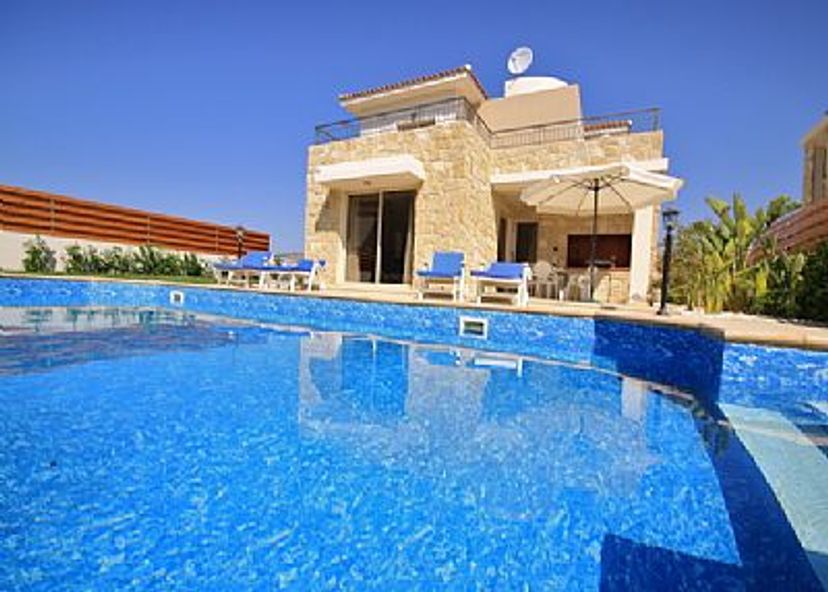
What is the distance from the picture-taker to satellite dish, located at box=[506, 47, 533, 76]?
18156 mm

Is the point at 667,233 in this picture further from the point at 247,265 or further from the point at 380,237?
the point at 247,265

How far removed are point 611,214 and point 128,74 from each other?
18451 millimetres

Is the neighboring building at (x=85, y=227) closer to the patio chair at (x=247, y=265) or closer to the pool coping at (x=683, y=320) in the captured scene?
the pool coping at (x=683, y=320)

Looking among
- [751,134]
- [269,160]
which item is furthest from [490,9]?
[269,160]

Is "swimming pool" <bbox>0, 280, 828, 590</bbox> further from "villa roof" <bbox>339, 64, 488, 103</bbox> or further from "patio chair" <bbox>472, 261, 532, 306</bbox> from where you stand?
"villa roof" <bbox>339, 64, 488, 103</bbox>

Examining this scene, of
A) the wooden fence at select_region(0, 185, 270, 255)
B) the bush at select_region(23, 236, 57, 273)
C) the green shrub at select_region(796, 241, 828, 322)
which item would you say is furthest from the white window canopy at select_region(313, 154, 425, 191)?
the bush at select_region(23, 236, 57, 273)

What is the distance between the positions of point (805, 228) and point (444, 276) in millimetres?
10849

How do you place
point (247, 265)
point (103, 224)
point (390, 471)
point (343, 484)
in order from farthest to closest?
point (103, 224)
point (247, 265)
point (390, 471)
point (343, 484)

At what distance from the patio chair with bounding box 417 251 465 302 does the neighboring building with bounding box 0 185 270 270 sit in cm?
1371

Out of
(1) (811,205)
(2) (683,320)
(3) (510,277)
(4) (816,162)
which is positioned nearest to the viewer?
(2) (683,320)

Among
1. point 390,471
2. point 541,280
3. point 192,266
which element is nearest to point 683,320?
point 390,471

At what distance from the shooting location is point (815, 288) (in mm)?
8211

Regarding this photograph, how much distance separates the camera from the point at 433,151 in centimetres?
1216

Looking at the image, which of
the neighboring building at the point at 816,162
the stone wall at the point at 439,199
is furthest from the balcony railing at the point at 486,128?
the neighboring building at the point at 816,162
